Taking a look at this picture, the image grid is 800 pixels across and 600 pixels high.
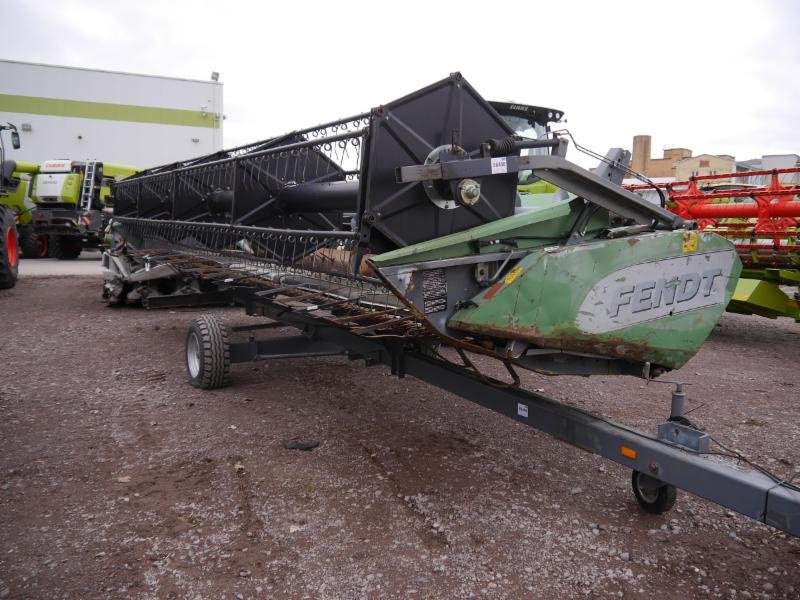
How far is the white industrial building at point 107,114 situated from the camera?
18.1 meters

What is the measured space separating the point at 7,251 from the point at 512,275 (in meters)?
10.6

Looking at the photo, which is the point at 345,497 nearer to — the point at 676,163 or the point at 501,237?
the point at 501,237

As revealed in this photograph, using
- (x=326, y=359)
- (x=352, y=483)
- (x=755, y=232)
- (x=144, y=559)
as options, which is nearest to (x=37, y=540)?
(x=144, y=559)

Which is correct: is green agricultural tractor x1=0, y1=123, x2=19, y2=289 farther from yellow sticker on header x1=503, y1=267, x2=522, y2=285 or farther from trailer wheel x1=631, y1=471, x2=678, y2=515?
trailer wheel x1=631, y1=471, x2=678, y2=515

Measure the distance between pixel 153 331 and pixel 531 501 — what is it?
5797 mm

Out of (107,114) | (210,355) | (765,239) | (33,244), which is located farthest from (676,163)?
(210,355)

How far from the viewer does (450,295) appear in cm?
285

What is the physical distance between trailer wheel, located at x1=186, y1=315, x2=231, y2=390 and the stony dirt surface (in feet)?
0.48

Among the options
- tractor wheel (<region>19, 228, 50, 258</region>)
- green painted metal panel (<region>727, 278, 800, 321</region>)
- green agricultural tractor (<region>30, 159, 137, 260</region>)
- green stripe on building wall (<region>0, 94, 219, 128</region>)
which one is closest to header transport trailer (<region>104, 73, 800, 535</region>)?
green painted metal panel (<region>727, 278, 800, 321</region>)

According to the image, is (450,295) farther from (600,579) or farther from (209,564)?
(209,564)

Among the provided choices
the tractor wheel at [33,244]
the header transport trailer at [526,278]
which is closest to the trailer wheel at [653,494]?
the header transport trailer at [526,278]

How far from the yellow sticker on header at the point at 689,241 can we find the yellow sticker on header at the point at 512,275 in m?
0.85

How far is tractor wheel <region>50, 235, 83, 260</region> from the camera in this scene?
17234mm

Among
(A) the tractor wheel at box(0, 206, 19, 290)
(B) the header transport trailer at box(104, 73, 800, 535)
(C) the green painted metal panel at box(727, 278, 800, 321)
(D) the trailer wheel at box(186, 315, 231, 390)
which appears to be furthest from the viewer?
(A) the tractor wheel at box(0, 206, 19, 290)
